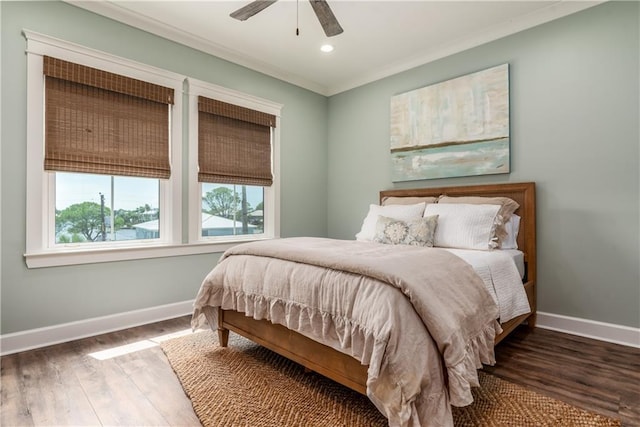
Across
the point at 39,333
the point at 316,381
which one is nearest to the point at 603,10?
the point at 316,381

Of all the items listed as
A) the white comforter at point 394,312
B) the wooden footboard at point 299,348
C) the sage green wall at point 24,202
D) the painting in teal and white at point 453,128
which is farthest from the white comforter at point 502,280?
the sage green wall at point 24,202

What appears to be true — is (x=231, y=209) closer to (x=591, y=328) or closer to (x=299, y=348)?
(x=299, y=348)

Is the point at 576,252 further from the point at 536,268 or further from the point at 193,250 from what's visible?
the point at 193,250

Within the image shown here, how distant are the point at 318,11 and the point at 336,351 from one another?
85.6 inches

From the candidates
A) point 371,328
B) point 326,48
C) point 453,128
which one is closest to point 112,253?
point 371,328

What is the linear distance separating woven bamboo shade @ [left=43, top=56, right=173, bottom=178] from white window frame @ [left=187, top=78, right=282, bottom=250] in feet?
0.82

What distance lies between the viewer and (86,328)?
8.77 feet

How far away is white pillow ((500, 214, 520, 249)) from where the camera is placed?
2784 millimetres

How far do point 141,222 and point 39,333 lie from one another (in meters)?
1.10

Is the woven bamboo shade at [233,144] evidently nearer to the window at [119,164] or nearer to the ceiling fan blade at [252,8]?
the window at [119,164]

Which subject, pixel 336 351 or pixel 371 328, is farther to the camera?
pixel 336 351

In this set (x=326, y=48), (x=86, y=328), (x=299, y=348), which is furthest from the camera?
(x=326, y=48)

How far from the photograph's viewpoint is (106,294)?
9.18 feet

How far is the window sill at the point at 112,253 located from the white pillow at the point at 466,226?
2199mm
